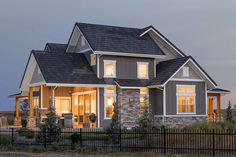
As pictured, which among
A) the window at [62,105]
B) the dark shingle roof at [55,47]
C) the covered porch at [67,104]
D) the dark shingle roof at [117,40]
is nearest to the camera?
the covered porch at [67,104]

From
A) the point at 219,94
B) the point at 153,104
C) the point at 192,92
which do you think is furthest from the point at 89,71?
the point at 219,94

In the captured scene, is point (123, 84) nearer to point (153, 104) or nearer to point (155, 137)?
point (153, 104)

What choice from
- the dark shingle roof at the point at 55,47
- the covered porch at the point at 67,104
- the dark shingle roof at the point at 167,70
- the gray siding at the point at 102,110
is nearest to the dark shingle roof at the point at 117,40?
the dark shingle roof at the point at 167,70

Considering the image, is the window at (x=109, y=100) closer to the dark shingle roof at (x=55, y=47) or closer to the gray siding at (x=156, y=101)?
the gray siding at (x=156, y=101)

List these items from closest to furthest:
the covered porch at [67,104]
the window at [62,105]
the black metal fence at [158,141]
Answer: the black metal fence at [158,141], the covered porch at [67,104], the window at [62,105]

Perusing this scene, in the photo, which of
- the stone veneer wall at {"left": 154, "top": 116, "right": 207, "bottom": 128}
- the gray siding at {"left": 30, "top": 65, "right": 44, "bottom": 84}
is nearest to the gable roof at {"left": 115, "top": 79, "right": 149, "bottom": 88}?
the stone veneer wall at {"left": 154, "top": 116, "right": 207, "bottom": 128}

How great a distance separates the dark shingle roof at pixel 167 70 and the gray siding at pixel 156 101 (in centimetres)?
84

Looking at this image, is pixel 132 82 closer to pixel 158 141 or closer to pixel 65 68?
pixel 65 68

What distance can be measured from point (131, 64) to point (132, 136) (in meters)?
15.6

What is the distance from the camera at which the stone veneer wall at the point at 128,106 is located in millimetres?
38000

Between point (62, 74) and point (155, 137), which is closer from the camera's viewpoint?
point (155, 137)

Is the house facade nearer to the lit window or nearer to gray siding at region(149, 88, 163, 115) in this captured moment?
gray siding at region(149, 88, 163, 115)

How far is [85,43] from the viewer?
4012cm

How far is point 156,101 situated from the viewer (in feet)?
129
